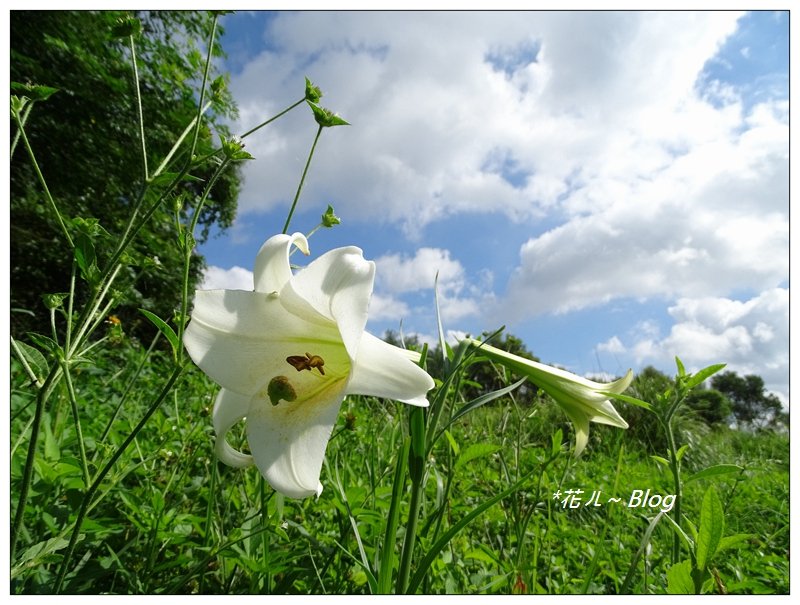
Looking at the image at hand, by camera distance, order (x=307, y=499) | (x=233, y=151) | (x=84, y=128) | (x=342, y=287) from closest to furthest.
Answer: (x=342, y=287) → (x=233, y=151) → (x=307, y=499) → (x=84, y=128)

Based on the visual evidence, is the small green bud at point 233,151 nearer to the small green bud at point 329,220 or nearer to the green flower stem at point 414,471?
the small green bud at point 329,220

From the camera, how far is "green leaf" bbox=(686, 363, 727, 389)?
85 centimetres

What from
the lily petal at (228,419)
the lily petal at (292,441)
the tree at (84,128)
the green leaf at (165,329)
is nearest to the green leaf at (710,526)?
the lily petal at (292,441)

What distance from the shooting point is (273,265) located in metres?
0.64

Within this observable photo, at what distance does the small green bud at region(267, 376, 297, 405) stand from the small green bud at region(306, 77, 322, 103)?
1.72 ft

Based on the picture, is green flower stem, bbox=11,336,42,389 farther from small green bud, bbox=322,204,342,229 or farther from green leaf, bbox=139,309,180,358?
small green bud, bbox=322,204,342,229

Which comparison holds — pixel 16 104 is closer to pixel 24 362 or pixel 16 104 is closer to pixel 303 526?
pixel 24 362

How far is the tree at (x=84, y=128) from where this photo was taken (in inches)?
198

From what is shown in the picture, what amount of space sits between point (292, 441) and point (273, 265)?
0.71 ft

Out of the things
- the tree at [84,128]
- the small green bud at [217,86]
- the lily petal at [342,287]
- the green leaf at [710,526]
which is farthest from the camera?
the tree at [84,128]

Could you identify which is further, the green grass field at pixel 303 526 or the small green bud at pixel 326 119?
the green grass field at pixel 303 526

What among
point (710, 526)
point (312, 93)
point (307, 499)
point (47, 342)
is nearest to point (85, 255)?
point (47, 342)

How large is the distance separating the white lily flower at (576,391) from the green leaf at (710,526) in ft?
0.53
